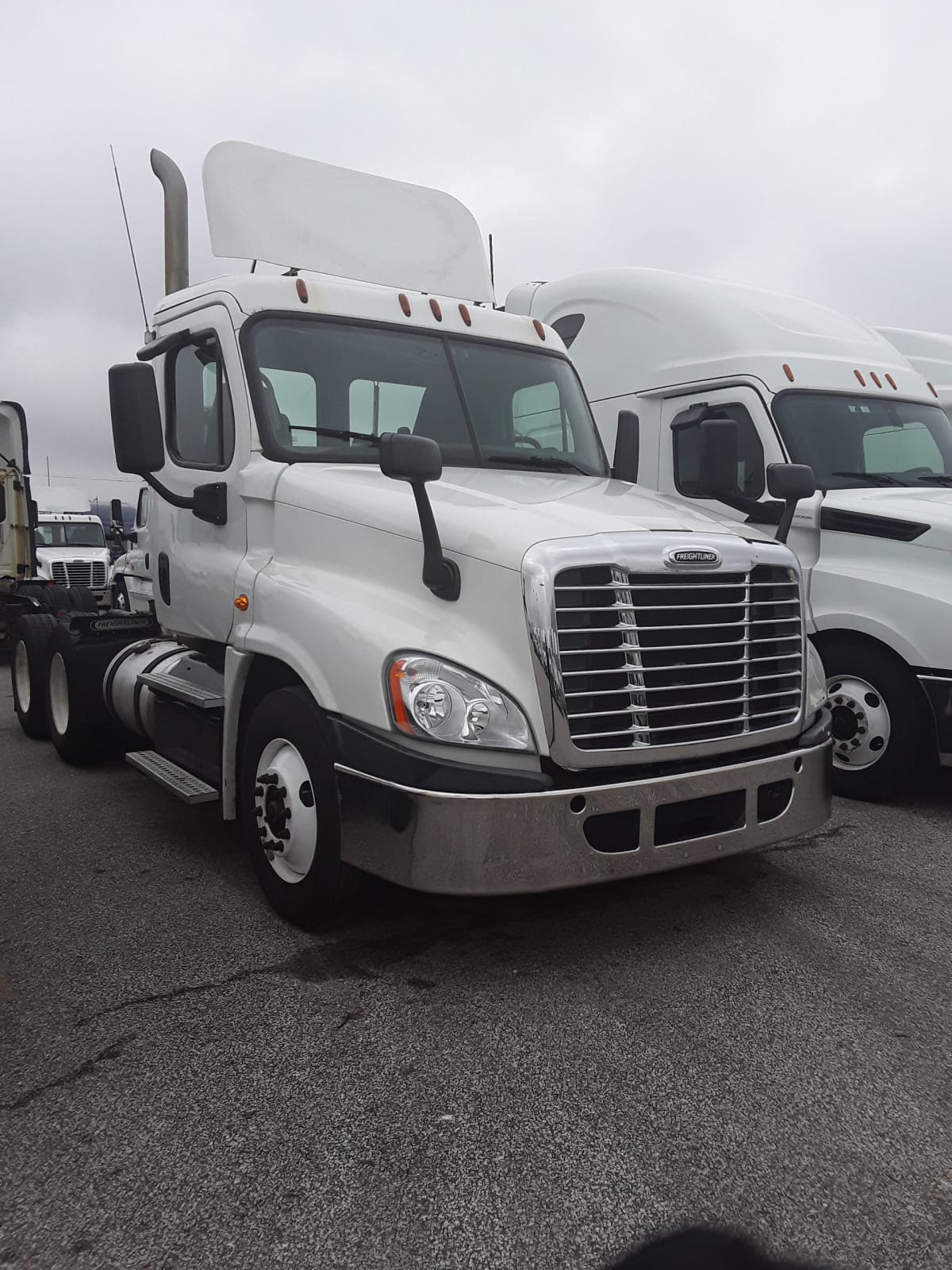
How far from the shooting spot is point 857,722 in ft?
19.6

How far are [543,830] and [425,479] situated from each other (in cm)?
129

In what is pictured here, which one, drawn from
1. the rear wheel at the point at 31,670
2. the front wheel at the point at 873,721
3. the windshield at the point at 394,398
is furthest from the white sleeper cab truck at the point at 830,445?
the rear wheel at the point at 31,670

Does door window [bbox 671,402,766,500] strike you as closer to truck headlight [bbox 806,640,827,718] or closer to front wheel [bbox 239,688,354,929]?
truck headlight [bbox 806,640,827,718]

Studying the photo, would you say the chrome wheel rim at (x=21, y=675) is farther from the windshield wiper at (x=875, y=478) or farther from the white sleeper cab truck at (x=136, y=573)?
the windshield wiper at (x=875, y=478)

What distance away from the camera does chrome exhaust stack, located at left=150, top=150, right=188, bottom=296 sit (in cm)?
601

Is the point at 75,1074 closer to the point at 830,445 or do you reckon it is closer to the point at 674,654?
the point at 674,654

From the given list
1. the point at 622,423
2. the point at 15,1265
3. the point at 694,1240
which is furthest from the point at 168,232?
the point at 694,1240

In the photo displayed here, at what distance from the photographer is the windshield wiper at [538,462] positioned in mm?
4805

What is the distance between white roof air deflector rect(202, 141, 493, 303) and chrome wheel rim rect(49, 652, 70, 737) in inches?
129

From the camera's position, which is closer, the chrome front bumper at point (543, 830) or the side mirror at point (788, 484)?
the chrome front bumper at point (543, 830)

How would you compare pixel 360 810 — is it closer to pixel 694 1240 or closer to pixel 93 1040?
pixel 93 1040

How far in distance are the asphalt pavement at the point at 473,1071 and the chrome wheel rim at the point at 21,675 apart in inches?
142

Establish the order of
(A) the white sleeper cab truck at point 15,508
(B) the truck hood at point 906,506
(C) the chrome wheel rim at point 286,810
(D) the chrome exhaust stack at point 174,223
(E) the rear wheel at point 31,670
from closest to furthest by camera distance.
→ (C) the chrome wheel rim at point 286,810
(B) the truck hood at point 906,506
(D) the chrome exhaust stack at point 174,223
(E) the rear wheel at point 31,670
(A) the white sleeper cab truck at point 15,508

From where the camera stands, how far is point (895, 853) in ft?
16.8
